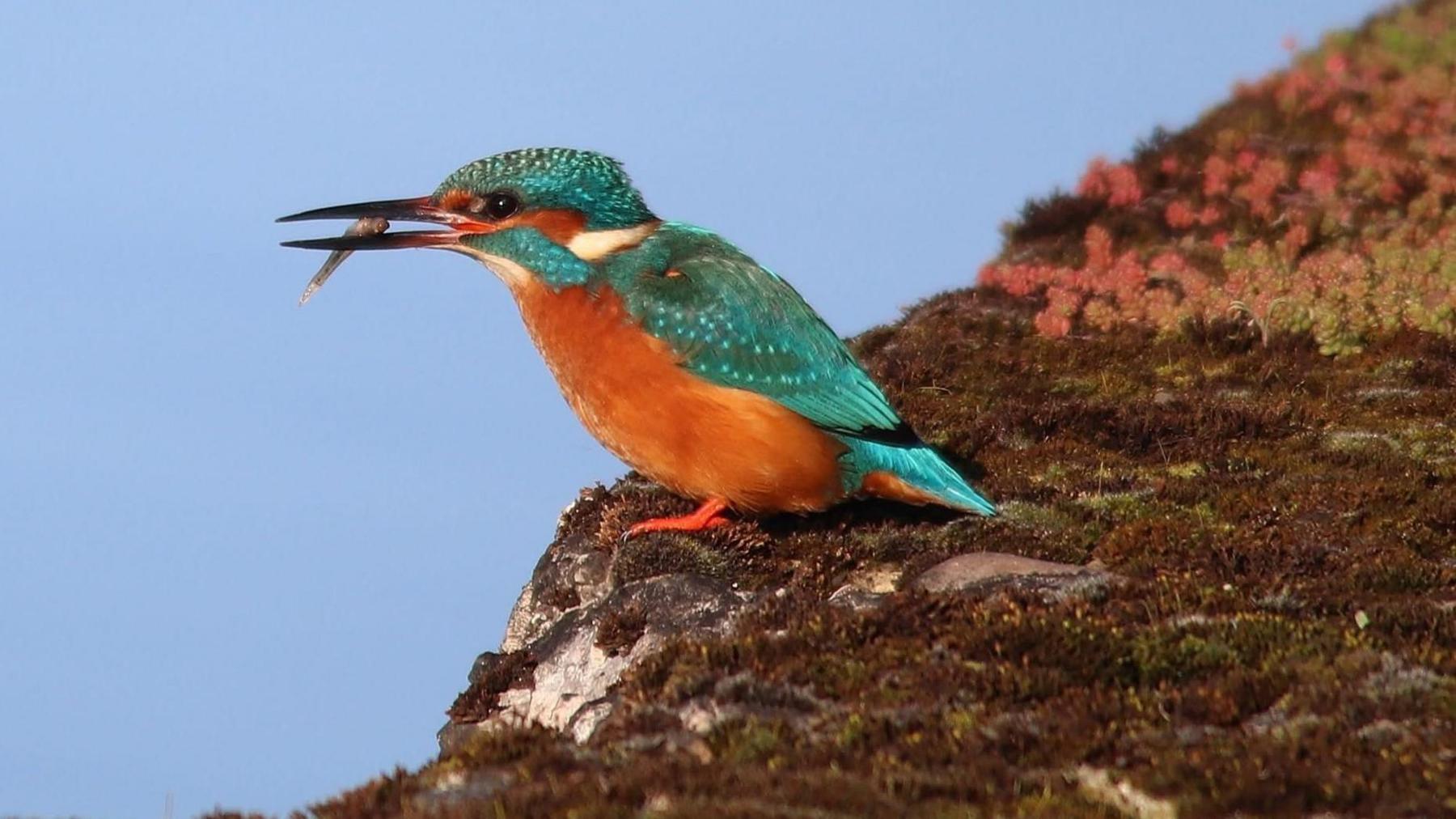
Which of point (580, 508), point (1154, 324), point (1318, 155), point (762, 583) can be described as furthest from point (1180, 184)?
point (762, 583)

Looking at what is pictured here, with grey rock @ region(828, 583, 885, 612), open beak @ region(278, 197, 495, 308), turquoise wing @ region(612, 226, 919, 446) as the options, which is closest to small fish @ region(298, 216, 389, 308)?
open beak @ region(278, 197, 495, 308)

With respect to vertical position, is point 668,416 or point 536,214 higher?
point 536,214

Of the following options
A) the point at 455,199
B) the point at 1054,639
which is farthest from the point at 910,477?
the point at 455,199

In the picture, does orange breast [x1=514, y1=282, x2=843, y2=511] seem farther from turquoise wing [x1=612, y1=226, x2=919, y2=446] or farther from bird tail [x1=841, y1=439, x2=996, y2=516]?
bird tail [x1=841, y1=439, x2=996, y2=516]

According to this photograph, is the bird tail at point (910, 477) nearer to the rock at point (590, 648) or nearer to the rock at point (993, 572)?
the rock at point (993, 572)

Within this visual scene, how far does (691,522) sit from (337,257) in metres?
4.18

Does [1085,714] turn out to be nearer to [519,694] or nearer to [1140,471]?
[519,694]

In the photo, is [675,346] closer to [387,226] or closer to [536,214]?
[536,214]

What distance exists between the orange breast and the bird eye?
0.55m

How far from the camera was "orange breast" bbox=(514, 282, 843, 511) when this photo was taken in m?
12.6

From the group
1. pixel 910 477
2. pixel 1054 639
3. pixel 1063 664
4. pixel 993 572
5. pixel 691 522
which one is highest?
pixel 691 522

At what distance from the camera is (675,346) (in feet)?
41.1

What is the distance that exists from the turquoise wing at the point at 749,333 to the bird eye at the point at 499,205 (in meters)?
0.95

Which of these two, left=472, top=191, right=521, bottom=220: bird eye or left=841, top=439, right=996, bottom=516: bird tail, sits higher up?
left=472, top=191, right=521, bottom=220: bird eye
